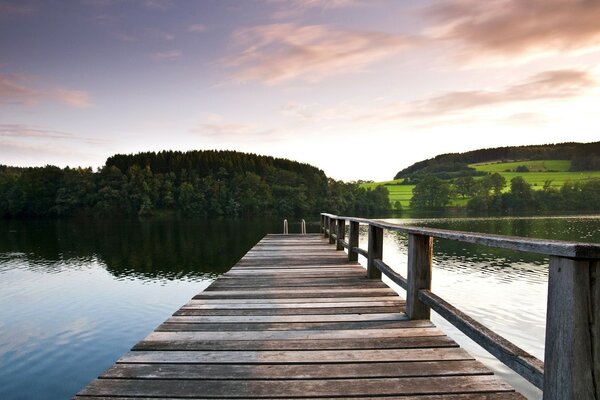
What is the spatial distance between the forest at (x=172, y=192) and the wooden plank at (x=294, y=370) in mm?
92284

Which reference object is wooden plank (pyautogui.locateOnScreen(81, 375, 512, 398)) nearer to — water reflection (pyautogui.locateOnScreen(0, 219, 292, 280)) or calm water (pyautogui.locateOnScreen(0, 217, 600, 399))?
calm water (pyautogui.locateOnScreen(0, 217, 600, 399))

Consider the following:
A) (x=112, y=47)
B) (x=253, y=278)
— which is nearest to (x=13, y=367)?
(x=253, y=278)

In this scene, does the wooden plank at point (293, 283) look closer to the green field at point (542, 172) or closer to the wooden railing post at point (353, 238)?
the wooden railing post at point (353, 238)

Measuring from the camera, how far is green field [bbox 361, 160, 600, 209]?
328 ft

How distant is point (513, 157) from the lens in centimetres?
12369

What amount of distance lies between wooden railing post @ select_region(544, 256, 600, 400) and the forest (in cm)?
9365

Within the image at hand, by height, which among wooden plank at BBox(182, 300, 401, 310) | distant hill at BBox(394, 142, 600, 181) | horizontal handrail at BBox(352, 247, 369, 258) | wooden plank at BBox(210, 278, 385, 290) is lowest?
wooden plank at BBox(210, 278, 385, 290)

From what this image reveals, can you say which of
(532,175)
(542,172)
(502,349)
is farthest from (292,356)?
(542,172)

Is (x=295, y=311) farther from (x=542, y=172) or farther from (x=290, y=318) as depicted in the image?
(x=542, y=172)

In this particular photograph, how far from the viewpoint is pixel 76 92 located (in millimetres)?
46719

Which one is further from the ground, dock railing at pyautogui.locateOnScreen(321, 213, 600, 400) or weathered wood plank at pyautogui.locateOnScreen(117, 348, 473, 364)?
dock railing at pyautogui.locateOnScreen(321, 213, 600, 400)

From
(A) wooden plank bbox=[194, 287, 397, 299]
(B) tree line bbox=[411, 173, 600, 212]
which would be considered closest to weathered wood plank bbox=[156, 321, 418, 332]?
(A) wooden plank bbox=[194, 287, 397, 299]

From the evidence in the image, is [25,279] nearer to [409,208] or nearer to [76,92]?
[76,92]

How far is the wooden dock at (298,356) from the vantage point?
2457 mm
